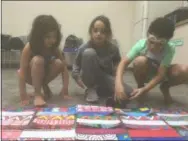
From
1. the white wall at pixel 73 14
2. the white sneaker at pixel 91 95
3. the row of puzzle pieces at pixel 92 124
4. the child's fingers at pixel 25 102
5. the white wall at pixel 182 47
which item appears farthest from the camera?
the white wall at pixel 73 14

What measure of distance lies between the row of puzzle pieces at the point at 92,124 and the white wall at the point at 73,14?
259 centimetres

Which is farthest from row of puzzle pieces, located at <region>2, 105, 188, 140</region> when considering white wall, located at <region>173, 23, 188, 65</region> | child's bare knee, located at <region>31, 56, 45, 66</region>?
white wall, located at <region>173, 23, 188, 65</region>

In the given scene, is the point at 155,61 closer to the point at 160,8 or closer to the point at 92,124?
the point at 92,124

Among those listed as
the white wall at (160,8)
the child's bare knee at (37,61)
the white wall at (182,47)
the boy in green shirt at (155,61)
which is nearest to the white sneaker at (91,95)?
the boy in green shirt at (155,61)

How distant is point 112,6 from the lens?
355cm

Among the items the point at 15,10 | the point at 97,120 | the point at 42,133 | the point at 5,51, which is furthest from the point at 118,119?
the point at 15,10

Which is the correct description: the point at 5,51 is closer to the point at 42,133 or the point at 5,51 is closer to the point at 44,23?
the point at 44,23

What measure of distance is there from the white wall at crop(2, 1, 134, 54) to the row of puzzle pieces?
259cm

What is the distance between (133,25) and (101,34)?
2.21 meters

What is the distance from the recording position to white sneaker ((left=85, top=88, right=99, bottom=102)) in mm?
1276

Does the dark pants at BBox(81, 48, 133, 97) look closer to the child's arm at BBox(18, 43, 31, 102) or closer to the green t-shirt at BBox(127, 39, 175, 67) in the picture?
the green t-shirt at BBox(127, 39, 175, 67)

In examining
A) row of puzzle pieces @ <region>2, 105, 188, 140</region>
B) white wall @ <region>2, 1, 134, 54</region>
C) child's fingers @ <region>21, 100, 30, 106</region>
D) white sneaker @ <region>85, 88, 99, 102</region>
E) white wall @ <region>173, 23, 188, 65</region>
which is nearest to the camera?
row of puzzle pieces @ <region>2, 105, 188, 140</region>

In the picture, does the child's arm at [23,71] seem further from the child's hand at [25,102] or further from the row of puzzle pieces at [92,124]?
the row of puzzle pieces at [92,124]

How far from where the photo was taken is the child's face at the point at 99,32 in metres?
1.34
